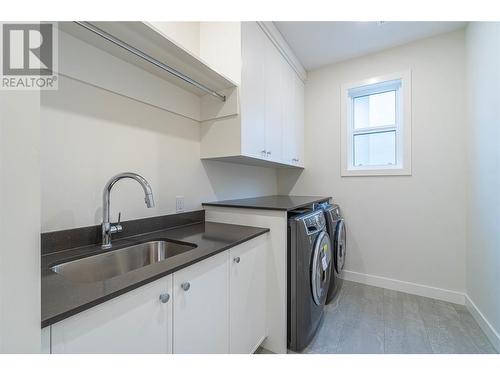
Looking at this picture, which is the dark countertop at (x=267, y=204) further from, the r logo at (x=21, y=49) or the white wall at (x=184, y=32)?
the r logo at (x=21, y=49)

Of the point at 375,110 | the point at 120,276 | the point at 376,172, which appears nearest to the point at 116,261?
the point at 120,276

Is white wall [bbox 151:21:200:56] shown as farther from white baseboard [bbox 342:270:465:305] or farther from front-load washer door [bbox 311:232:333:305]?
white baseboard [bbox 342:270:465:305]

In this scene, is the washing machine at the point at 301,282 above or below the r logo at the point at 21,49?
below

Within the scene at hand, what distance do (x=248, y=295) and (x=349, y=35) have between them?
8.22ft

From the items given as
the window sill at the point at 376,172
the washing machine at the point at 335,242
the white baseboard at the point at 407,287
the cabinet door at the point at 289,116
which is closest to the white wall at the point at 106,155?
the cabinet door at the point at 289,116

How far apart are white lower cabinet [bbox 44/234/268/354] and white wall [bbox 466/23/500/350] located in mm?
1654

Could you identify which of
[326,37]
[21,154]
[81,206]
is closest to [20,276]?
[21,154]

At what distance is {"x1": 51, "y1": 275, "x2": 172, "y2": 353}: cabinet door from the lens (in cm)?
59

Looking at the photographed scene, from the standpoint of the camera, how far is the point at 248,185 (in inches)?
98.0

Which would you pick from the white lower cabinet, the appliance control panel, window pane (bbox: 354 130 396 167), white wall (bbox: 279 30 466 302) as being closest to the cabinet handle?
the white lower cabinet

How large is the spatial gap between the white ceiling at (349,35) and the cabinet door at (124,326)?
7.60 feet

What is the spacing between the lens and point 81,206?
3.74ft

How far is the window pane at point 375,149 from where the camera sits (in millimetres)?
2496
